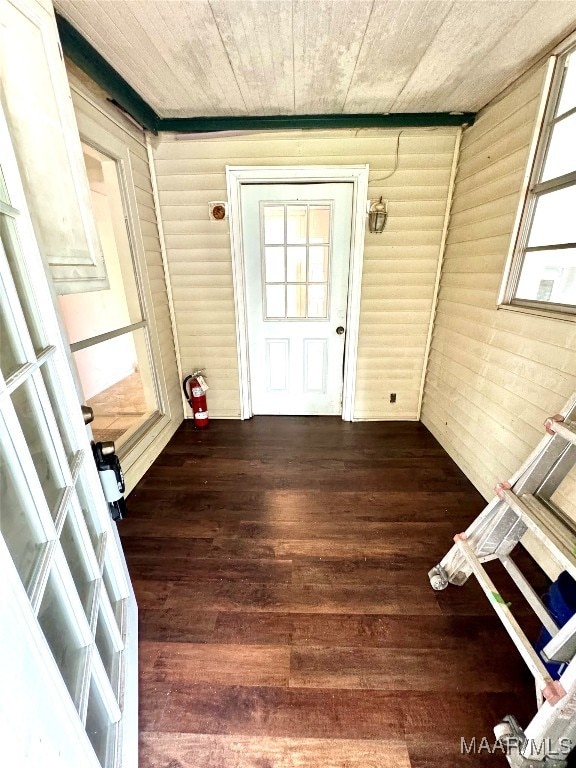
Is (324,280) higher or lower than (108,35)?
lower

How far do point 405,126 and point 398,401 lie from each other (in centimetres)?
213

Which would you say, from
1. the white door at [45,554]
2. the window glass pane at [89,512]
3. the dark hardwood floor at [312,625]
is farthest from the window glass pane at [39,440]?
the dark hardwood floor at [312,625]

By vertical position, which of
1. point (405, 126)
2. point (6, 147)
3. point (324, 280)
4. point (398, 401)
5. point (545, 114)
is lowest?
point (398, 401)

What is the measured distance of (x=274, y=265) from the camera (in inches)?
105

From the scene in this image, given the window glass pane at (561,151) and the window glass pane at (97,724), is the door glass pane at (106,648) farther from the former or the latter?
the window glass pane at (561,151)

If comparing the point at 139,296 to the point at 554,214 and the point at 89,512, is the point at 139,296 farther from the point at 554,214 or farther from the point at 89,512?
the point at 554,214

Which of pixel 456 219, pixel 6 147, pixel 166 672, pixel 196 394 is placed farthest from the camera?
pixel 196 394

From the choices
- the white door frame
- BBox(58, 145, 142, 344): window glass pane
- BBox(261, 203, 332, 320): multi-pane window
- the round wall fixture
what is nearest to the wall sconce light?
the white door frame

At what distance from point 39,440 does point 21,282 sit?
41 cm

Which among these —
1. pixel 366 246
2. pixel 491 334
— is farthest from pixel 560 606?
pixel 366 246

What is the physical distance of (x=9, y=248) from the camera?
0.77 metres

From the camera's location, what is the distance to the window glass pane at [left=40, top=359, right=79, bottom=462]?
878 millimetres

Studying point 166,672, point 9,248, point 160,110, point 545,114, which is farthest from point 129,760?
point 160,110

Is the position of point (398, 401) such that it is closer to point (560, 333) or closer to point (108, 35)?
point (560, 333)
